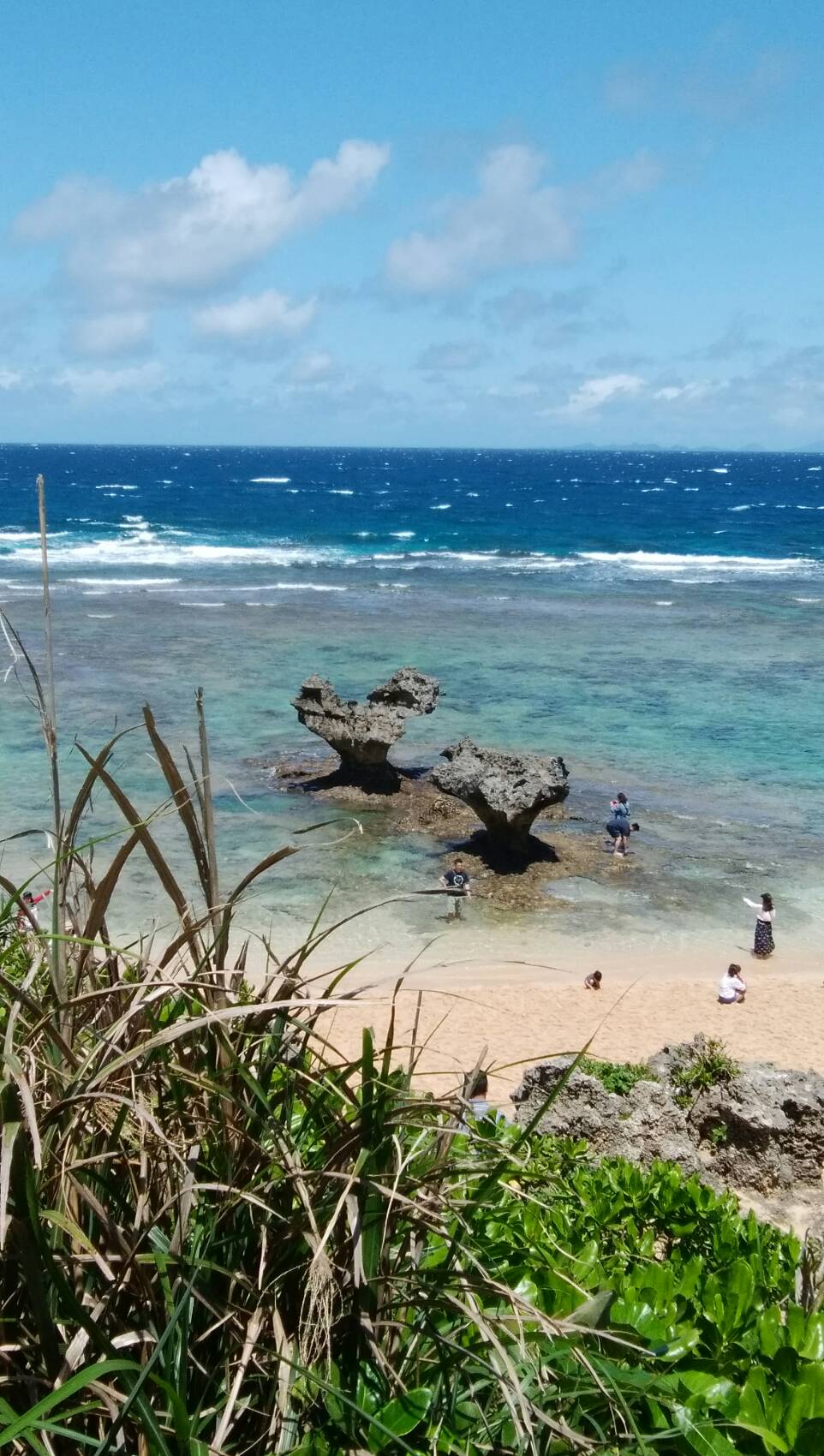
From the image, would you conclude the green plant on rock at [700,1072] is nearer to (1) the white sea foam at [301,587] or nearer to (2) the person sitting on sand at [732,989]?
(2) the person sitting on sand at [732,989]

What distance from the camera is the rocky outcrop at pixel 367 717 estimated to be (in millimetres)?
23375

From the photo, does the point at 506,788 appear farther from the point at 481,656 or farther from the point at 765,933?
the point at 481,656

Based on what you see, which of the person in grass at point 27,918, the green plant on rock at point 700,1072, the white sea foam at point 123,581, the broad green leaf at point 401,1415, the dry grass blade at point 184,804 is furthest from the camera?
the white sea foam at point 123,581

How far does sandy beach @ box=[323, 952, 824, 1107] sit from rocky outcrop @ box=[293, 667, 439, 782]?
7.32m

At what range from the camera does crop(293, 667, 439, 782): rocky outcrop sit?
23.4 meters

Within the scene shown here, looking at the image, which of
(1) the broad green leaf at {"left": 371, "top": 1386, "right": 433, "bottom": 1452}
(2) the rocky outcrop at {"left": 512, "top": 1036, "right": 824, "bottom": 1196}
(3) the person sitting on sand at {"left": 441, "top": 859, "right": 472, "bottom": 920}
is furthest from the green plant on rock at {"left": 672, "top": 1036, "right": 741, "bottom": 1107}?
(1) the broad green leaf at {"left": 371, "top": 1386, "right": 433, "bottom": 1452}

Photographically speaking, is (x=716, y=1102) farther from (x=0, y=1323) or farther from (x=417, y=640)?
(x=417, y=640)

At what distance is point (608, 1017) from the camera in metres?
13.1

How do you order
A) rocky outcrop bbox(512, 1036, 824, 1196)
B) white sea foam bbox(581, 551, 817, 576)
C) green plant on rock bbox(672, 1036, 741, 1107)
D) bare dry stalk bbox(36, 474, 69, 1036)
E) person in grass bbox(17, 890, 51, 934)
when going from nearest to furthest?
bare dry stalk bbox(36, 474, 69, 1036) < person in grass bbox(17, 890, 51, 934) < rocky outcrop bbox(512, 1036, 824, 1196) < green plant on rock bbox(672, 1036, 741, 1107) < white sea foam bbox(581, 551, 817, 576)

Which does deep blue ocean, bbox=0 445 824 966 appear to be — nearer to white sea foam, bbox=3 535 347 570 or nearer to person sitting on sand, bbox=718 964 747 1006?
white sea foam, bbox=3 535 347 570

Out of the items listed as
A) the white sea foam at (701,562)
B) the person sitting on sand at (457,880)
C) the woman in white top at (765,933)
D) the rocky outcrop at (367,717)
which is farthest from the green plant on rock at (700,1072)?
the white sea foam at (701,562)

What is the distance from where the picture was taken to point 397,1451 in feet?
8.46

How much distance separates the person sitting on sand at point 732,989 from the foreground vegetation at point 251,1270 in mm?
12335

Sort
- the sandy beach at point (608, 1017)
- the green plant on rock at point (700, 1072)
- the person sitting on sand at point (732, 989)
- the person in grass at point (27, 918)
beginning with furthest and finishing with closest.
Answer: the person sitting on sand at point (732, 989)
the sandy beach at point (608, 1017)
the green plant on rock at point (700, 1072)
the person in grass at point (27, 918)
